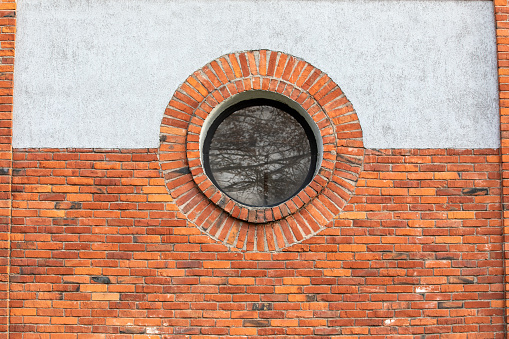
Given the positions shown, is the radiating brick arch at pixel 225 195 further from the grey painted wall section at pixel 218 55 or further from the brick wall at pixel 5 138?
the brick wall at pixel 5 138

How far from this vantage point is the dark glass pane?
4.04m

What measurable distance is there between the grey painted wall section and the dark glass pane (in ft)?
1.81

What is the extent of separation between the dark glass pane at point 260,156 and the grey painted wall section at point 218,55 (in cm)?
55

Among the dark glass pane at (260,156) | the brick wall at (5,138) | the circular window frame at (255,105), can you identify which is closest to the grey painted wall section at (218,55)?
the brick wall at (5,138)

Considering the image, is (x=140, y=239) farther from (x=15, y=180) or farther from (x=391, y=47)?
(x=391, y=47)

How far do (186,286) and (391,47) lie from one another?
9.05ft

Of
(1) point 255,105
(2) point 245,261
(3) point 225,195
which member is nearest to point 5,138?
(3) point 225,195

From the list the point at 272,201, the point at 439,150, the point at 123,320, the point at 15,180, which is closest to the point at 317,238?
the point at 272,201

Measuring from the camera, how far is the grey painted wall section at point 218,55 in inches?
155

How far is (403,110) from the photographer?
3992 millimetres

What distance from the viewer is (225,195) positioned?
3.83 meters

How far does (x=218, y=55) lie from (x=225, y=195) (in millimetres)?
1242

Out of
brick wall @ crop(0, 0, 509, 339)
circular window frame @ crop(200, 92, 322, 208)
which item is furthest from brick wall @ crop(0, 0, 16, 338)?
circular window frame @ crop(200, 92, 322, 208)

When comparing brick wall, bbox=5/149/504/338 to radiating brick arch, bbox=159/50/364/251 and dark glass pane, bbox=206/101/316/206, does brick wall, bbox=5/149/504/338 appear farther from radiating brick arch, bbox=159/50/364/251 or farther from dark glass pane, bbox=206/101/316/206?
dark glass pane, bbox=206/101/316/206
